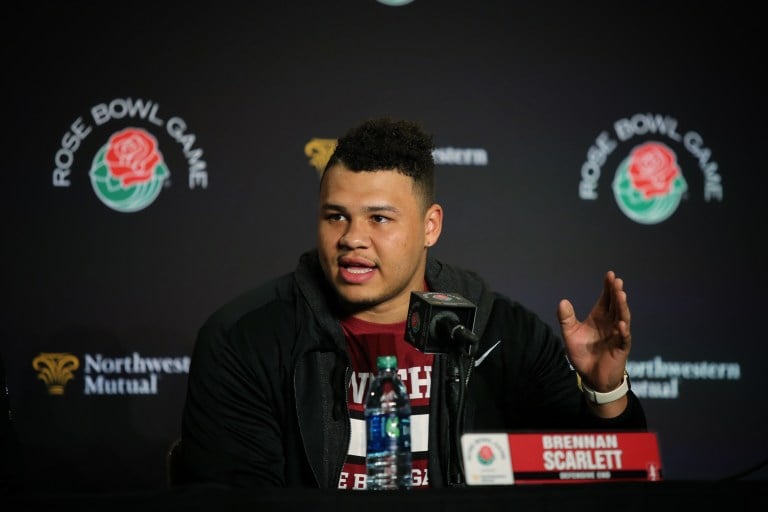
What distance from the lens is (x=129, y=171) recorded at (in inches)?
130

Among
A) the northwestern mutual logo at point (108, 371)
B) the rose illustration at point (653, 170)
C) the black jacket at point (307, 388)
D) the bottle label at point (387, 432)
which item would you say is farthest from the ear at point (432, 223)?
the rose illustration at point (653, 170)

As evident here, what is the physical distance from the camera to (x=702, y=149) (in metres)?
3.57

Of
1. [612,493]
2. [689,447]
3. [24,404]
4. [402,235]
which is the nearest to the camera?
[612,493]

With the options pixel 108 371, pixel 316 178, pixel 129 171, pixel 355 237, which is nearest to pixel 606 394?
pixel 355 237

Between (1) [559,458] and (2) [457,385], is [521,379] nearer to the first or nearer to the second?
(2) [457,385]

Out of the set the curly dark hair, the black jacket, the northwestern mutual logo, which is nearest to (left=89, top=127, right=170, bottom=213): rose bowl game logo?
the northwestern mutual logo

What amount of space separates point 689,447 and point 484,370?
65.8 inches

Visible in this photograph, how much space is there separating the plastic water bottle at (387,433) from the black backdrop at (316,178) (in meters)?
1.51

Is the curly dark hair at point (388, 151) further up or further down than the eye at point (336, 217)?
further up

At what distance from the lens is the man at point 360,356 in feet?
6.36

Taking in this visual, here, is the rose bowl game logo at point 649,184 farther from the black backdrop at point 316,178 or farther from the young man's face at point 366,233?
the young man's face at point 366,233

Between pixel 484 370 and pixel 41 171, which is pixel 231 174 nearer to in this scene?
pixel 41 171

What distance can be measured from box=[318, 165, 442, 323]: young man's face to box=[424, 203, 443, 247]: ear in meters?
0.13

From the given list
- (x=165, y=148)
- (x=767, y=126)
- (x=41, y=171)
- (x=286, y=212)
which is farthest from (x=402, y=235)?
(x=767, y=126)
